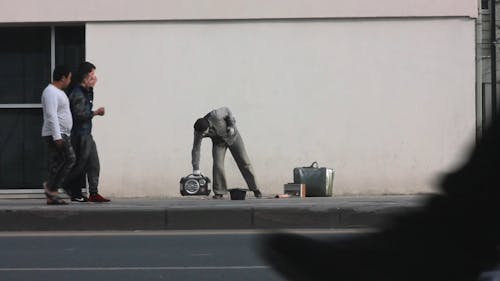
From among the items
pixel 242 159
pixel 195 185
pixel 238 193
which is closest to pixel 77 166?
pixel 195 185

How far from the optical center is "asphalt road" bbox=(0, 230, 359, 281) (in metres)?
6.88

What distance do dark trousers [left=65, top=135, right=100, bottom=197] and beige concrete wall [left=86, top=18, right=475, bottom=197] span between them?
8.85 ft

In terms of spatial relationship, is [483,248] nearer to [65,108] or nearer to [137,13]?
[65,108]

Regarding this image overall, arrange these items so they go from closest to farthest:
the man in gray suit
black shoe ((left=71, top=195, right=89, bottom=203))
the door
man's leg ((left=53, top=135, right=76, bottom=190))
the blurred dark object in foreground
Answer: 1. the blurred dark object in foreground
2. man's leg ((left=53, top=135, right=76, bottom=190))
3. black shoe ((left=71, top=195, right=89, bottom=203))
4. the man in gray suit
5. the door

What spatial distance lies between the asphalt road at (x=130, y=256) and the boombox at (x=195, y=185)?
2628mm

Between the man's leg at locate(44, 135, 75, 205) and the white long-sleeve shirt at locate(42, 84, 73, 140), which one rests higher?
the white long-sleeve shirt at locate(42, 84, 73, 140)

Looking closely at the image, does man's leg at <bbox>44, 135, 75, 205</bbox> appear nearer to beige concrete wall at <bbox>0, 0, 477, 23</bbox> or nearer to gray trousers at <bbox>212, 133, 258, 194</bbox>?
gray trousers at <bbox>212, 133, 258, 194</bbox>

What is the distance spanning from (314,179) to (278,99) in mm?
1685

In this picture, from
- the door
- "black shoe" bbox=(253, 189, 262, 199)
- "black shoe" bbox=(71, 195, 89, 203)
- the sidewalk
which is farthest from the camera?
the door


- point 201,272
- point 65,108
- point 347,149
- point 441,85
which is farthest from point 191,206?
point 441,85

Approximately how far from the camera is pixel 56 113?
10758 millimetres

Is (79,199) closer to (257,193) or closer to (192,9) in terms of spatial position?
(257,193)

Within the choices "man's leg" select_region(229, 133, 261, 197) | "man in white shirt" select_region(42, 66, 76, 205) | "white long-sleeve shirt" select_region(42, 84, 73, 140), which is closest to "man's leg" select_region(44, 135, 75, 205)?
"man in white shirt" select_region(42, 66, 76, 205)

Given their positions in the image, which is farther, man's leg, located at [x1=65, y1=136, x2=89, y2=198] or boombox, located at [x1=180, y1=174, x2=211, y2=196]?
boombox, located at [x1=180, y1=174, x2=211, y2=196]
